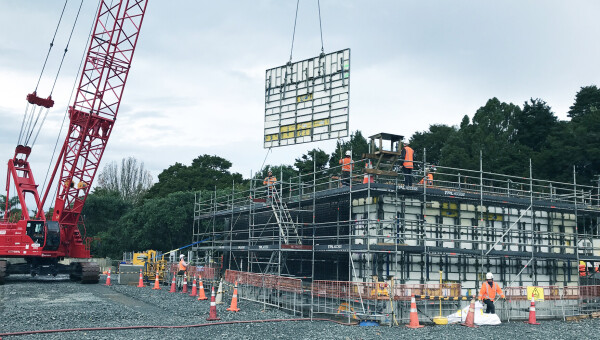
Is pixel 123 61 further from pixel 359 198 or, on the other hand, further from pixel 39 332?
pixel 39 332

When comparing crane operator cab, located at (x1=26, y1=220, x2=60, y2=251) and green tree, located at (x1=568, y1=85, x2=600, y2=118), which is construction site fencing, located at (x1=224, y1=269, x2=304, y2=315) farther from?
green tree, located at (x1=568, y1=85, x2=600, y2=118)

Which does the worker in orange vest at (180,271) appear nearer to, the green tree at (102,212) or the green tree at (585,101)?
the green tree at (102,212)

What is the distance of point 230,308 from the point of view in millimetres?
18594

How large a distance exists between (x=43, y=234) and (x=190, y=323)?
59.4ft

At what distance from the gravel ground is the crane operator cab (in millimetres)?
8238

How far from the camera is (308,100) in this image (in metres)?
27.8

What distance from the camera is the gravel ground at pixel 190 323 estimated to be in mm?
13858

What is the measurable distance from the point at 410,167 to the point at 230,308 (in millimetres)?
8124

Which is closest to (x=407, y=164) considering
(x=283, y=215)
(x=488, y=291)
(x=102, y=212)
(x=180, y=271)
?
(x=488, y=291)

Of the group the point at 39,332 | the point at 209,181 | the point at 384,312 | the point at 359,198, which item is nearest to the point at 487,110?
the point at 209,181

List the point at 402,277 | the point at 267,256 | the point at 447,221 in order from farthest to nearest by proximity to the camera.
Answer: the point at 267,256 → the point at 447,221 → the point at 402,277

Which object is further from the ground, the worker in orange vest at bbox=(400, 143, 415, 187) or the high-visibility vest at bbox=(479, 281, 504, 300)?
the worker in orange vest at bbox=(400, 143, 415, 187)

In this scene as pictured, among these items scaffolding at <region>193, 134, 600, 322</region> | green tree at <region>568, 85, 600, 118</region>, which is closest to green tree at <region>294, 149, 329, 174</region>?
green tree at <region>568, 85, 600, 118</region>

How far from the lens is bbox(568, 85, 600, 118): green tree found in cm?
5125
